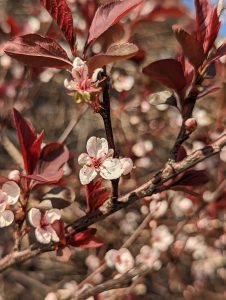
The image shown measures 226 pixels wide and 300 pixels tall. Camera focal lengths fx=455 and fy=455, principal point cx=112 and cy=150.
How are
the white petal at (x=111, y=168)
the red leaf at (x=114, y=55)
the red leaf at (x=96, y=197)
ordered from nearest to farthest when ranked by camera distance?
the red leaf at (x=114, y=55)
the white petal at (x=111, y=168)
the red leaf at (x=96, y=197)

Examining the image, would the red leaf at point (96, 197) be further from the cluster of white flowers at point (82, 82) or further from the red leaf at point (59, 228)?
the cluster of white flowers at point (82, 82)

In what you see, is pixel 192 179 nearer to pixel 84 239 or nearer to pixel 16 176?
pixel 84 239

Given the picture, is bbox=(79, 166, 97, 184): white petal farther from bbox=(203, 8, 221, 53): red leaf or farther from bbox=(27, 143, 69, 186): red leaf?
bbox=(203, 8, 221, 53): red leaf

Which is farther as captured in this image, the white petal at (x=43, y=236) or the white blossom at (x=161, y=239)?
the white blossom at (x=161, y=239)

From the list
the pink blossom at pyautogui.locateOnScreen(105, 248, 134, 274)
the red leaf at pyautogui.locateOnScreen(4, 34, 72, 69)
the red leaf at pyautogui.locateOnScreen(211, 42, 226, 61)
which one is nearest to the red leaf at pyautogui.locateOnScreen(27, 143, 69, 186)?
the red leaf at pyautogui.locateOnScreen(4, 34, 72, 69)

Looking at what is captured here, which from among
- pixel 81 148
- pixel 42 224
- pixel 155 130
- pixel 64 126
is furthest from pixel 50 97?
pixel 42 224

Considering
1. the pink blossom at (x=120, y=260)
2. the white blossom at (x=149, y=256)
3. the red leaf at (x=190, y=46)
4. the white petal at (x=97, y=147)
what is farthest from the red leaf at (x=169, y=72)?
the white blossom at (x=149, y=256)

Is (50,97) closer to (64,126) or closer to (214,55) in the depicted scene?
(64,126)
